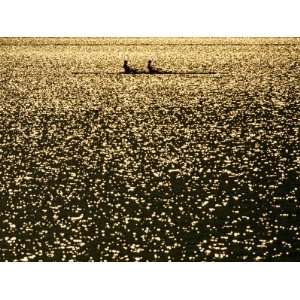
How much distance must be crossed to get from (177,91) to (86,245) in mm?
94294

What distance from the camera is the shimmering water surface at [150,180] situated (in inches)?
1417

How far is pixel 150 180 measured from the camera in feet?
170

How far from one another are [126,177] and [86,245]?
17343mm

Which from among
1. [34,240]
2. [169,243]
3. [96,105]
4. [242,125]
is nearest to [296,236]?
[169,243]

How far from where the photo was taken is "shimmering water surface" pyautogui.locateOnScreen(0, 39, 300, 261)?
3600 cm

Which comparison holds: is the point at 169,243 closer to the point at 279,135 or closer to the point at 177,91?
the point at 279,135

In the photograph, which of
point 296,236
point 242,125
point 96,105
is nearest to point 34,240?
point 296,236
